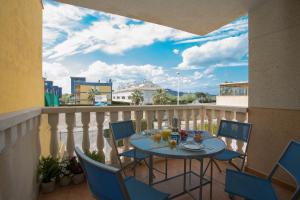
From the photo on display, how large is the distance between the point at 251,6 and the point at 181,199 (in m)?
3.07

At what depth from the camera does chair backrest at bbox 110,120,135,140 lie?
228 centimetres

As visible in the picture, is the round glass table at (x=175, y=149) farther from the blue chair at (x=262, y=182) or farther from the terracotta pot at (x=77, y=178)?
the terracotta pot at (x=77, y=178)

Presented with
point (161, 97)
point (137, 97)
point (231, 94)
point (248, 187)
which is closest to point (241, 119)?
point (248, 187)

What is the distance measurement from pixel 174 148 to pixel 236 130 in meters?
1.33

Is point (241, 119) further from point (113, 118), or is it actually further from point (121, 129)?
point (113, 118)

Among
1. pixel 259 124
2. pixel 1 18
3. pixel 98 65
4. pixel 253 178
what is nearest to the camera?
pixel 1 18

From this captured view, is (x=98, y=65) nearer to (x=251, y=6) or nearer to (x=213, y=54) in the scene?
(x=213, y=54)

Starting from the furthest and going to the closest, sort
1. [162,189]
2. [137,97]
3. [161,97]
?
[137,97]
[161,97]
[162,189]

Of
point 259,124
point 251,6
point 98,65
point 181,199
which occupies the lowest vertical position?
point 181,199

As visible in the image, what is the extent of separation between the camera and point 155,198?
4.19 ft

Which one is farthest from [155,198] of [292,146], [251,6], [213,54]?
[213,54]

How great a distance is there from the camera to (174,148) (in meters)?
1.55

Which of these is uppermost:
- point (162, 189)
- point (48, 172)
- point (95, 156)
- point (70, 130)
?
point (70, 130)

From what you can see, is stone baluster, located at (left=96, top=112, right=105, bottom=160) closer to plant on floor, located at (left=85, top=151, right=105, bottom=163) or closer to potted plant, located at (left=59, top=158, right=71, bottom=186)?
plant on floor, located at (left=85, top=151, right=105, bottom=163)
